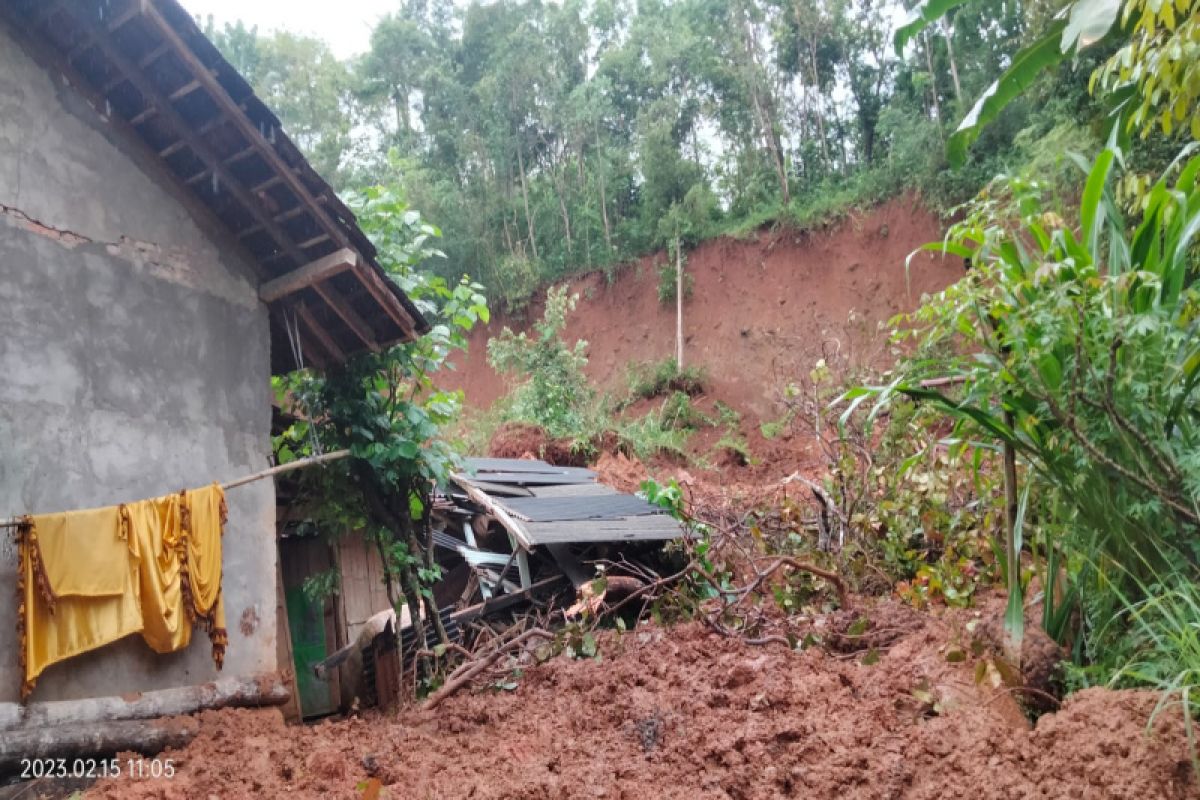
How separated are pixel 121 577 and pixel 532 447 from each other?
11.9m

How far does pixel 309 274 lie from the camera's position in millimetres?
5348

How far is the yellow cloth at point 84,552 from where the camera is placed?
3.96m

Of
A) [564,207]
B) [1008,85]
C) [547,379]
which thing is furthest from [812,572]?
[564,207]

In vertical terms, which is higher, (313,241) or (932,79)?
(932,79)

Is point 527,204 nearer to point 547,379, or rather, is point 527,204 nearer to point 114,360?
point 547,379

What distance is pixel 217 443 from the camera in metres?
5.04

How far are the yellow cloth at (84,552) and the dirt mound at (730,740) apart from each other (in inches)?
Answer: 37.4

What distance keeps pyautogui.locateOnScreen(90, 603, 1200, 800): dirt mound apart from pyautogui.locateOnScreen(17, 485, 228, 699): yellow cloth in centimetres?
65

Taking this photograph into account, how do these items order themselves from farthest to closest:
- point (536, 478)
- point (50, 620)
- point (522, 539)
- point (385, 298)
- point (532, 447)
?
point (532, 447)
point (536, 478)
point (522, 539)
point (385, 298)
point (50, 620)

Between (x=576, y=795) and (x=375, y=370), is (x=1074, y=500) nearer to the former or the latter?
(x=576, y=795)

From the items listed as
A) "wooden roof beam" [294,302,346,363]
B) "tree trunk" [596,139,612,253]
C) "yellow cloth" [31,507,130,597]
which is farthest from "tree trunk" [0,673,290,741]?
"tree trunk" [596,139,612,253]

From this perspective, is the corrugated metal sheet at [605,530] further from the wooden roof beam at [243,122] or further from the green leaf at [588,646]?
the wooden roof beam at [243,122]

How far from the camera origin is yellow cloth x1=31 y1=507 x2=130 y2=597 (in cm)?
396

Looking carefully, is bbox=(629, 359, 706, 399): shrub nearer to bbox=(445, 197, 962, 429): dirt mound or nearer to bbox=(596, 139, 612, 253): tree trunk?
bbox=(445, 197, 962, 429): dirt mound
